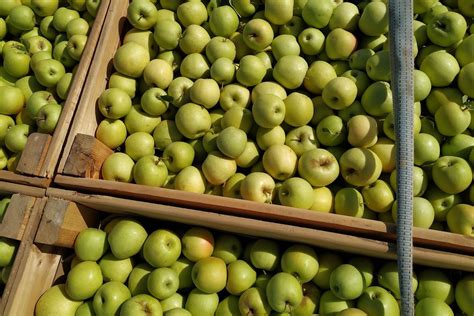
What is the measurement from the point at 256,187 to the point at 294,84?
2.77ft

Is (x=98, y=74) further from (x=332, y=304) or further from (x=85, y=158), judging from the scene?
(x=332, y=304)

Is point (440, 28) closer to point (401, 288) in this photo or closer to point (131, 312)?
point (401, 288)

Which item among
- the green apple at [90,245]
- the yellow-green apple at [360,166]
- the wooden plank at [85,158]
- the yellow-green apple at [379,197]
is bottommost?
the green apple at [90,245]

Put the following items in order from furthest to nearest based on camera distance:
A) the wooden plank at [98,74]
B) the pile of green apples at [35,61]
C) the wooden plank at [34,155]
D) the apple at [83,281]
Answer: the pile of green apples at [35,61], the wooden plank at [98,74], the wooden plank at [34,155], the apple at [83,281]

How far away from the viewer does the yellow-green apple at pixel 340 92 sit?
2.38 meters

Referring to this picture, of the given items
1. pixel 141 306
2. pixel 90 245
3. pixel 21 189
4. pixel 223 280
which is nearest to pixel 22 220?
pixel 21 189

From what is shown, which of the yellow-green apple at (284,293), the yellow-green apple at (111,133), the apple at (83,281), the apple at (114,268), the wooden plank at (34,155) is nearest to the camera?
the yellow-green apple at (284,293)

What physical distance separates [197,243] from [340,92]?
131cm

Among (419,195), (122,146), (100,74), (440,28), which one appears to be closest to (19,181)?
(122,146)

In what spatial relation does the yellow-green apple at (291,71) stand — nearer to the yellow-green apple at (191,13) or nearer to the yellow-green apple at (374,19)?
the yellow-green apple at (374,19)

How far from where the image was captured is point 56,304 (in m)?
2.19

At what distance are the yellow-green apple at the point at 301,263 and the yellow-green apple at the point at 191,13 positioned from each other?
77.2 inches

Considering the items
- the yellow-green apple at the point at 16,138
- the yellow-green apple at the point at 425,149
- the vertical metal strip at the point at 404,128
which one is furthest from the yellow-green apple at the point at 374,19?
the yellow-green apple at the point at 16,138

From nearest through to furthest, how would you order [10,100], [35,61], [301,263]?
[301,263] < [10,100] < [35,61]
